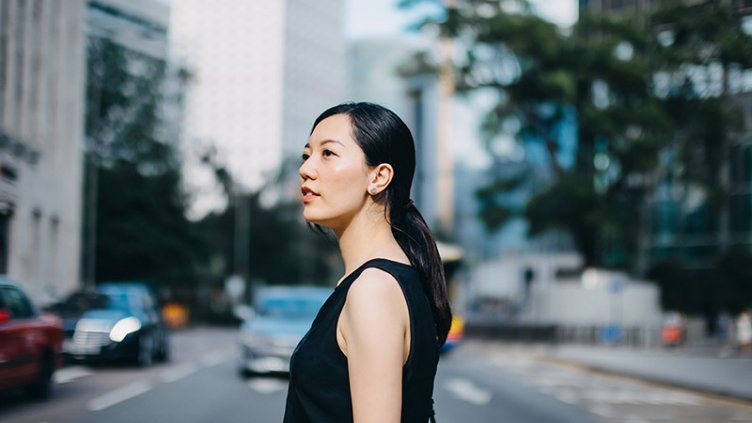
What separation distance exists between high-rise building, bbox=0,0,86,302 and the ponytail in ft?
56.6

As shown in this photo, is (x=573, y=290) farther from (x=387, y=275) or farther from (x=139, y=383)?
(x=387, y=275)

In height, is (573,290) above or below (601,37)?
below

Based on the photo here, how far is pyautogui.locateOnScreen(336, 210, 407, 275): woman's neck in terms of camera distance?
2.16 metres

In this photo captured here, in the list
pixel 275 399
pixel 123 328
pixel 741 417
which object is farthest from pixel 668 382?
pixel 123 328

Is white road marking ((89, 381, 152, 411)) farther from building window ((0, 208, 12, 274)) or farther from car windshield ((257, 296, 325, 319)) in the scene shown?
building window ((0, 208, 12, 274))

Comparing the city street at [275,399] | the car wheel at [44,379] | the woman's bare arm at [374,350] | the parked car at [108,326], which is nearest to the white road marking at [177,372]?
the city street at [275,399]

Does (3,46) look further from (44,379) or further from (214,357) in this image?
(44,379)

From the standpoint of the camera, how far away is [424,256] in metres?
2.28

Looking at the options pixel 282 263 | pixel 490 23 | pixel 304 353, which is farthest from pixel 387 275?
pixel 282 263

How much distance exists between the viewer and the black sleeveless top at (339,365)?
200cm

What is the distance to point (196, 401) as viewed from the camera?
13.4 metres

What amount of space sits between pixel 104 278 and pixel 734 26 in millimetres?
38724

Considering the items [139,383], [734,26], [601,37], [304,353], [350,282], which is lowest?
[139,383]

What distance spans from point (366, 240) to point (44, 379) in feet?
38.9
